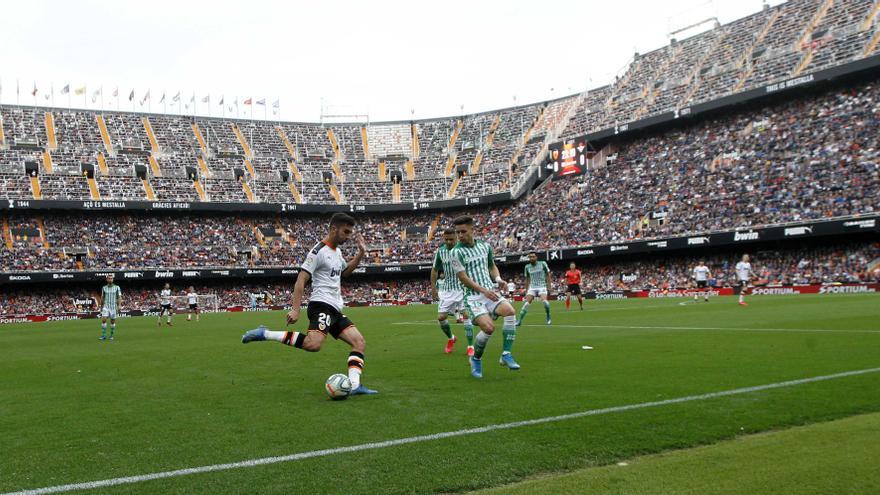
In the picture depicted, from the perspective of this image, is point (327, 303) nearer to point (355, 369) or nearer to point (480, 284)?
point (355, 369)

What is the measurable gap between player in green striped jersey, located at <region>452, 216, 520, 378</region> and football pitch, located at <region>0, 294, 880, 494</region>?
442 millimetres

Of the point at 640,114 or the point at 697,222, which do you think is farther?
the point at 640,114

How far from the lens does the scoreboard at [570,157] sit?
58.5m

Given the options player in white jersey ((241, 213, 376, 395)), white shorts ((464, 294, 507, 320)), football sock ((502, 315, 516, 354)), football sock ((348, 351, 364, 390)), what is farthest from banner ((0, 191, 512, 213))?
football sock ((348, 351, 364, 390))

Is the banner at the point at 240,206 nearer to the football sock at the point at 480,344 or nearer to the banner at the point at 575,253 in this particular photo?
the banner at the point at 575,253

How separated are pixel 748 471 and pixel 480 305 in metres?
6.45

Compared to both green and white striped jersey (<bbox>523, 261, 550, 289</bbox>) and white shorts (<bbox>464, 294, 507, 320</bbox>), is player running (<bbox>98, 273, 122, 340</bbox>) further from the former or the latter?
white shorts (<bbox>464, 294, 507, 320</bbox>)

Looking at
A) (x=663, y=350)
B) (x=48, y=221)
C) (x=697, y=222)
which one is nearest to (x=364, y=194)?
(x=48, y=221)

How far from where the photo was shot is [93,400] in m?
9.40

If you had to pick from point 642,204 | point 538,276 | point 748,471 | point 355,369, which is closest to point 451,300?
point 355,369

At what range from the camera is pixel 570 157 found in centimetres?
5934

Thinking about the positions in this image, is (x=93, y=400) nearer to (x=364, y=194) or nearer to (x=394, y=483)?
(x=394, y=483)

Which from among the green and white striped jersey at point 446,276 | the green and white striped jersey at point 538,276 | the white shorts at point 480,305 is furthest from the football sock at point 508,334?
the green and white striped jersey at point 538,276

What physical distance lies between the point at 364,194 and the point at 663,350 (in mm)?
61943
